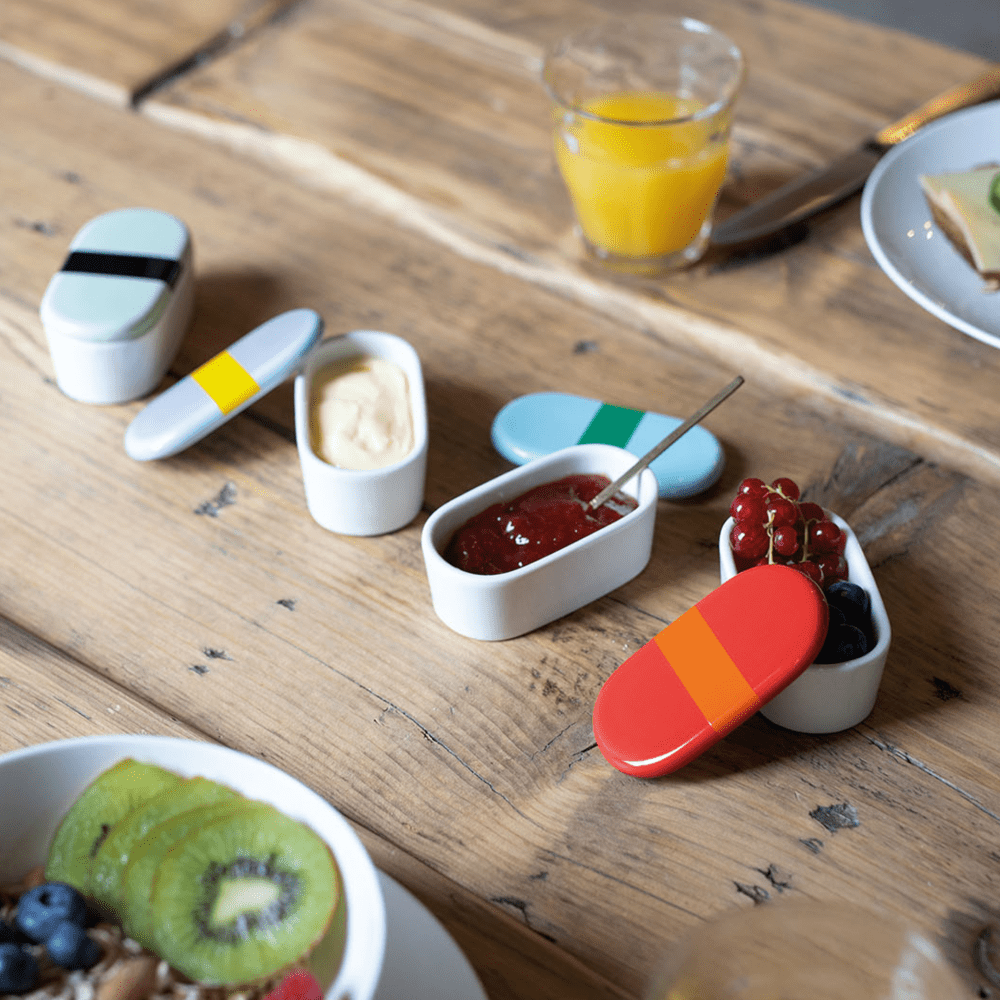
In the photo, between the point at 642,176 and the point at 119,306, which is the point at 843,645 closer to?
the point at 642,176

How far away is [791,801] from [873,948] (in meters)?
0.21

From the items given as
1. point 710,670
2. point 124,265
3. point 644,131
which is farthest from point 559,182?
point 710,670

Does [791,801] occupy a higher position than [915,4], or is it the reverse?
[791,801]

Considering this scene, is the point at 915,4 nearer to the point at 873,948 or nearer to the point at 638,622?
the point at 638,622

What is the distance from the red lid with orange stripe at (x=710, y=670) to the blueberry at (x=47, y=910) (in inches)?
15.0

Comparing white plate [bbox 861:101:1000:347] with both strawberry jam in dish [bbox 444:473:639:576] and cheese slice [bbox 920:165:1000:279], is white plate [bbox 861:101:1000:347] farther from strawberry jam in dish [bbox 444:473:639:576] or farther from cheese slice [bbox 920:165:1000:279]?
strawberry jam in dish [bbox 444:473:639:576]

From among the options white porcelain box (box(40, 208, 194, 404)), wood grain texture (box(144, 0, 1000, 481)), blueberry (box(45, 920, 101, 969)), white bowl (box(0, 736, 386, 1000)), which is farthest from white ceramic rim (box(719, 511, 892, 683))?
white porcelain box (box(40, 208, 194, 404))

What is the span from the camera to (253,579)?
3.17 feet

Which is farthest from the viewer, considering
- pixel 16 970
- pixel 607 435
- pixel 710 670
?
pixel 607 435

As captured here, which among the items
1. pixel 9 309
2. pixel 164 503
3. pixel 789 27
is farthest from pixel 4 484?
pixel 789 27

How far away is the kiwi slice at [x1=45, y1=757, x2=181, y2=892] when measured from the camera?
631mm

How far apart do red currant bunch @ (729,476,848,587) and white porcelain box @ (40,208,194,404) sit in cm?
61

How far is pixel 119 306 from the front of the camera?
3.51 feet

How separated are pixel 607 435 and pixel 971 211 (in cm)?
49
